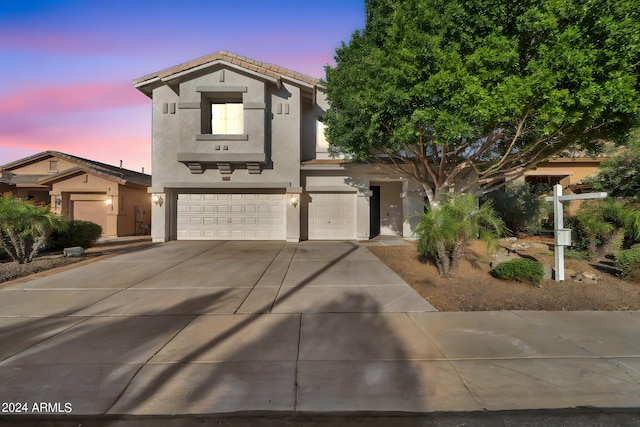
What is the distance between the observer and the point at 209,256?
10.8 meters

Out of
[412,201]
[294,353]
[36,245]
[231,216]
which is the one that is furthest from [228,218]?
[294,353]

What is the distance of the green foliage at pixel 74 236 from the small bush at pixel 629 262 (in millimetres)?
17008

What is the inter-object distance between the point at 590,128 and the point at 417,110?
5.25 metres

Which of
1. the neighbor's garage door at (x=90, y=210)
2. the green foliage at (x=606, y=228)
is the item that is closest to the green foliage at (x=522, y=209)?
the green foliage at (x=606, y=228)

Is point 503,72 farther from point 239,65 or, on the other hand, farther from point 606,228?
point 239,65

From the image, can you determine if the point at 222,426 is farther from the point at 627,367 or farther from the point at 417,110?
the point at 417,110

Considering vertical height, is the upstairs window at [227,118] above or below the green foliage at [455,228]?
above

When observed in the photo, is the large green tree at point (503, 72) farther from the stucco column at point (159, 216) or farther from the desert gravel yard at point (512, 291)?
the stucco column at point (159, 216)

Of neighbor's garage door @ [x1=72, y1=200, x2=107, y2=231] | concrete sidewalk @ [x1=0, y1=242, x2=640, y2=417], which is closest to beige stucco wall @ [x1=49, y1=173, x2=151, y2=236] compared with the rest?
neighbor's garage door @ [x1=72, y1=200, x2=107, y2=231]

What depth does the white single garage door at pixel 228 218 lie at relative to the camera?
49.6 ft

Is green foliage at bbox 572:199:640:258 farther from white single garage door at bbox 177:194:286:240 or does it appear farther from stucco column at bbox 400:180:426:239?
white single garage door at bbox 177:194:286:240

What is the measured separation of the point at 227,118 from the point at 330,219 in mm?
7050

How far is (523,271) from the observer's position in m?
6.84

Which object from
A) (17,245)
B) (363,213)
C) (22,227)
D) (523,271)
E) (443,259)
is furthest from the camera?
(363,213)
